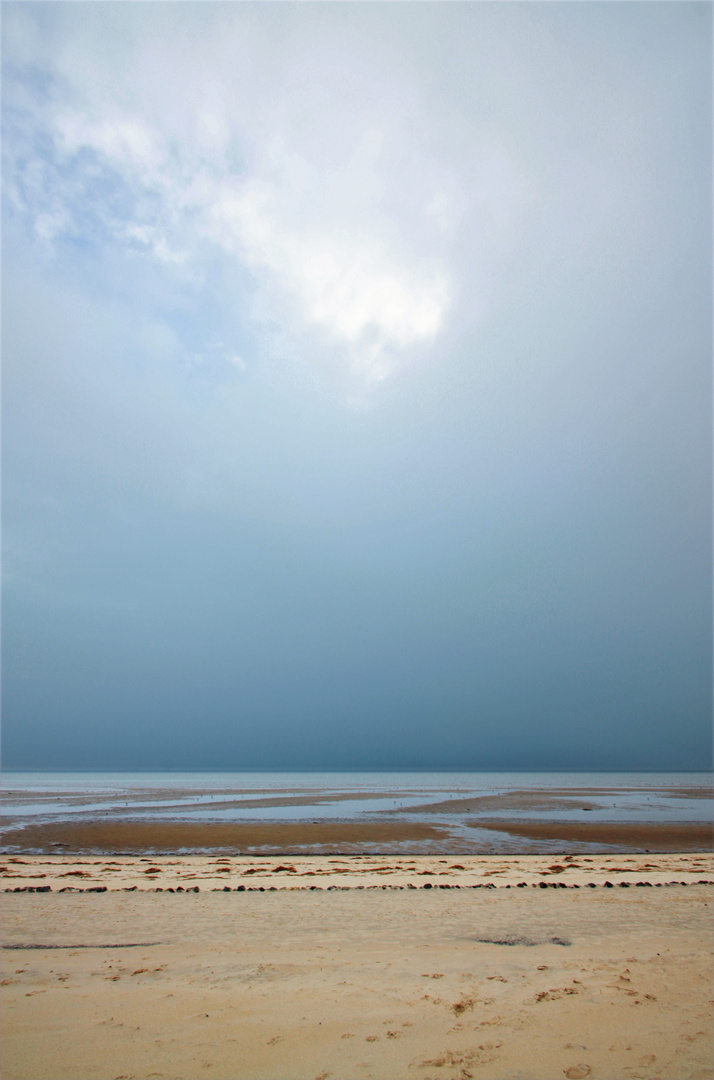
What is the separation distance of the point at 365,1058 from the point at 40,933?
336 inches

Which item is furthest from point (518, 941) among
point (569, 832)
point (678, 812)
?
point (678, 812)

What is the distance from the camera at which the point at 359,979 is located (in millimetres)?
8102

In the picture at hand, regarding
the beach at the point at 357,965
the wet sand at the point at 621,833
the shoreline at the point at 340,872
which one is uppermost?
the beach at the point at 357,965

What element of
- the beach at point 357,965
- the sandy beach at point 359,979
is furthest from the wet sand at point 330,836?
the sandy beach at point 359,979

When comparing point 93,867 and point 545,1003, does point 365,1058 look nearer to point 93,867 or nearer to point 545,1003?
point 545,1003

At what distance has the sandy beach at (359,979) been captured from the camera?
5.84 metres

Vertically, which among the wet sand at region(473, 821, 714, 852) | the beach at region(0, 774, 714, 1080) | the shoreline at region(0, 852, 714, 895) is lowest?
the wet sand at region(473, 821, 714, 852)

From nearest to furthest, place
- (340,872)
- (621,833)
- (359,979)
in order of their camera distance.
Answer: (359,979)
(340,872)
(621,833)

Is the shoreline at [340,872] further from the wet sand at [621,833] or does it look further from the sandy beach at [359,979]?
the wet sand at [621,833]

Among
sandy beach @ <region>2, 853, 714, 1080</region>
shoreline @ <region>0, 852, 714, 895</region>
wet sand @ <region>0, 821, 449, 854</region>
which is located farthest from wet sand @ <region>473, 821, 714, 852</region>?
sandy beach @ <region>2, 853, 714, 1080</region>

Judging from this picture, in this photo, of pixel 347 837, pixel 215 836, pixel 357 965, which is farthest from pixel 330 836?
pixel 357 965

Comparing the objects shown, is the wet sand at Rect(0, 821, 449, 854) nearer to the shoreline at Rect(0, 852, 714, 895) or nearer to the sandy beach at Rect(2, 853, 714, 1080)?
the shoreline at Rect(0, 852, 714, 895)

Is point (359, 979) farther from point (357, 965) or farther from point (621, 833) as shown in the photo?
point (621, 833)

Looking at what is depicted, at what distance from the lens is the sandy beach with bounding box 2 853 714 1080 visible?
19.1ft
